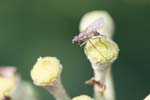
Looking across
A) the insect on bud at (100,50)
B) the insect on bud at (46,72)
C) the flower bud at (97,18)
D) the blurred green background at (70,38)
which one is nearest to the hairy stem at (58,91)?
the insect on bud at (46,72)

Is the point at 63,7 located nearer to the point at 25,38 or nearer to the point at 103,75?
the point at 25,38

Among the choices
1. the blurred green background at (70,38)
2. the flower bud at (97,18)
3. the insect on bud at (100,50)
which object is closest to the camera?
the insect on bud at (100,50)

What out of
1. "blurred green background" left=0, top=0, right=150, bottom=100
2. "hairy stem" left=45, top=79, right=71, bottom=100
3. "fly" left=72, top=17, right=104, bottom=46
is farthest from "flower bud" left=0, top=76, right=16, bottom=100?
"blurred green background" left=0, top=0, right=150, bottom=100

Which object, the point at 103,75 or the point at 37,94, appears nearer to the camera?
the point at 103,75

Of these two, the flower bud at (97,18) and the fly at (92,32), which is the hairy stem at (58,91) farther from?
the flower bud at (97,18)

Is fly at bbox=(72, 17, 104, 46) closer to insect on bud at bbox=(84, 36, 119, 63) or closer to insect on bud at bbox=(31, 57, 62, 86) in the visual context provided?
insect on bud at bbox=(84, 36, 119, 63)

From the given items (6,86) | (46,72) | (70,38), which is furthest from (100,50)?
(70,38)

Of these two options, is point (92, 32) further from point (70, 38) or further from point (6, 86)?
point (70, 38)

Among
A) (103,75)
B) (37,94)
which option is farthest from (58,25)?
(103,75)
